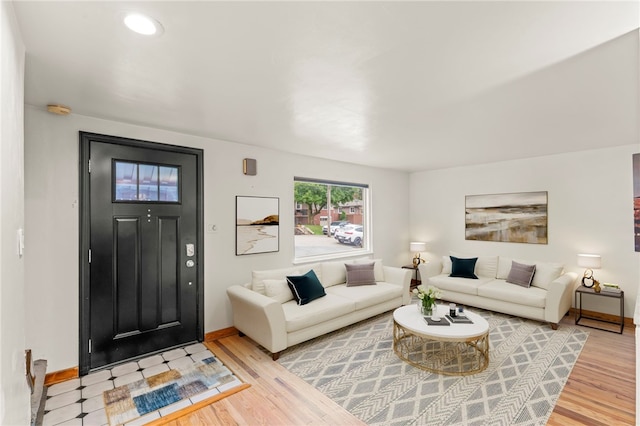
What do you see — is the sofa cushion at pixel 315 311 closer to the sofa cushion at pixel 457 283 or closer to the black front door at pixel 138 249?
the black front door at pixel 138 249

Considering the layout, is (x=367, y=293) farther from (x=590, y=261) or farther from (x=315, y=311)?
(x=590, y=261)

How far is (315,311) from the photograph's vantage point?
3404 millimetres

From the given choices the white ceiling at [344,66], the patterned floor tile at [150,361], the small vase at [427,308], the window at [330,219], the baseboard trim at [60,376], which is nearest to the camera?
the white ceiling at [344,66]

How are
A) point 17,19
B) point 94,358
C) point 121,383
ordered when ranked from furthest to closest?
point 94,358, point 121,383, point 17,19

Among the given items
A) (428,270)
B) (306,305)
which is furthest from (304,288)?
(428,270)

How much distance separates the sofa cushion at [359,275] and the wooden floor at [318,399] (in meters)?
1.72

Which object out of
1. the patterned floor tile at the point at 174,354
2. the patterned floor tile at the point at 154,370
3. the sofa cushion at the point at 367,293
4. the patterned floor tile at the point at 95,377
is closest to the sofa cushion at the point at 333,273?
the sofa cushion at the point at 367,293

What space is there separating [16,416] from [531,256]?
5980 mm

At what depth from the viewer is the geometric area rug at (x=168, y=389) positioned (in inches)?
92.2

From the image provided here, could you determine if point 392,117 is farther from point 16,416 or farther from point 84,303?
point 84,303

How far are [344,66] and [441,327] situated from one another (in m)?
2.59

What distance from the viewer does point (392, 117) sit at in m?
2.90

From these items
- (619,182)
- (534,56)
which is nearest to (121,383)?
(534,56)

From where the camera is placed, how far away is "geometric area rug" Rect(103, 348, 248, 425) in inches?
92.2
